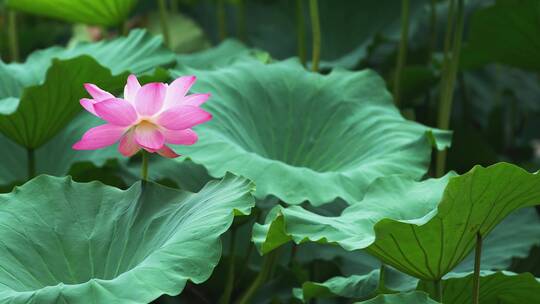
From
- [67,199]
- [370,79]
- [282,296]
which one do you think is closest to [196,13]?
[370,79]

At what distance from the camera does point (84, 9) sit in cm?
192

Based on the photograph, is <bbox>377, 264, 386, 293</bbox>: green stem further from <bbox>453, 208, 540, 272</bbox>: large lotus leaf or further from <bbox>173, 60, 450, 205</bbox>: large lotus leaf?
<bbox>453, 208, 540, 272</bbox>: large lotus leaf

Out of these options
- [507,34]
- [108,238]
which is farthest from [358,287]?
[507,34]

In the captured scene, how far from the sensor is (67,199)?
1271 millimetres

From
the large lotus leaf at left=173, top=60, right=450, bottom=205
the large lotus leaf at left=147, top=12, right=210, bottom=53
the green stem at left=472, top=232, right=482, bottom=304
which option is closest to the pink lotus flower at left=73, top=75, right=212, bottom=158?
the large lotus leaf at left=173, top=60, right=450, bottom=205

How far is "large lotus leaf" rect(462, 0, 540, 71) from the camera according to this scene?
1.89 metres

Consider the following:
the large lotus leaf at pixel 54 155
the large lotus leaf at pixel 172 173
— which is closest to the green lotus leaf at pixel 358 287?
the large lotus leaf at pixel 172 173

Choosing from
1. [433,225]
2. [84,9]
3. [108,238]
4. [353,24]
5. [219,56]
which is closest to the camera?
[433,225]

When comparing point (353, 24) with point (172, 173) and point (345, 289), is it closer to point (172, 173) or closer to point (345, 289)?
point (172, 173)

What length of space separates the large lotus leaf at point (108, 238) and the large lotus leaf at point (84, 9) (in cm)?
69

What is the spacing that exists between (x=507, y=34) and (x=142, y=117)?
40.4 inches

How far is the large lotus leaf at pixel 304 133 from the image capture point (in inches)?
56.6

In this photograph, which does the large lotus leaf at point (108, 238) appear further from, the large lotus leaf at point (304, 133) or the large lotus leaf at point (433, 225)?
the large lotus leaf at point (304, 133)

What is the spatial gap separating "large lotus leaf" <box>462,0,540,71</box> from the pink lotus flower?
0.92m
